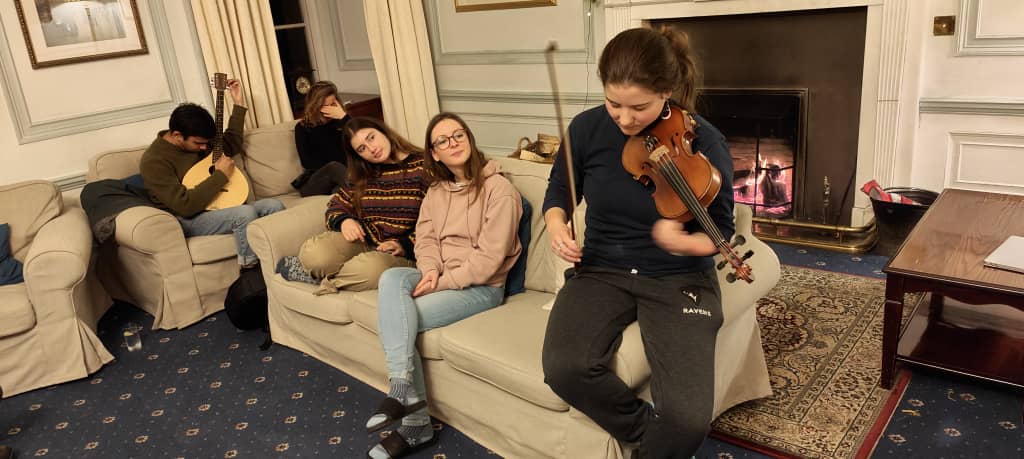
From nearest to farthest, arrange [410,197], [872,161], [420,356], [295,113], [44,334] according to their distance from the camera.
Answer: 1. [420,356]
2. [410,197]
3. [44,334]
4. [872,161]
5. [295,113]

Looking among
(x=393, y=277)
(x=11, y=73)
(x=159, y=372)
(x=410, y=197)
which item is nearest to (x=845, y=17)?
(x=410, y=197)

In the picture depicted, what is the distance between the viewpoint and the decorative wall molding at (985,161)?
307 centimetres

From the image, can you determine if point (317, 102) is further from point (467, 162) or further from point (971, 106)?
point (971, 106)

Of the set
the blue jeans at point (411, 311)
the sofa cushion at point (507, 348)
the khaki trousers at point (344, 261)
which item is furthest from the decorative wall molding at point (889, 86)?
the khaki trousers at point (344, 261)

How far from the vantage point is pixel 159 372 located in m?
2.97

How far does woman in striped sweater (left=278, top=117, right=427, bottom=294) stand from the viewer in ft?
8.48

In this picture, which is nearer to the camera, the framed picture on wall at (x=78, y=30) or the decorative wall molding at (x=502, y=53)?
the framed picture on wall at (x=78, y=30)

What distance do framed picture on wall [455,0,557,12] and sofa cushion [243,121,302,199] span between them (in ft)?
4.15

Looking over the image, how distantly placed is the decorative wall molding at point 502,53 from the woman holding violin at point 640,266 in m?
2.13

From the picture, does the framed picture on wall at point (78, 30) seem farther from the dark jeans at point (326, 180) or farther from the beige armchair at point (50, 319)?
the dark jeans at point (326, 180)

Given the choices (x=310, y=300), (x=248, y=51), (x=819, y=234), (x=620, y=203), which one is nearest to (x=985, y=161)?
(x=819, y=234)

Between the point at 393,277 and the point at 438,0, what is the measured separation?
106 inches

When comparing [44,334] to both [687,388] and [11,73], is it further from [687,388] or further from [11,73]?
[687,388]

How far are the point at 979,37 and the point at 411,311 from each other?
241 cm
